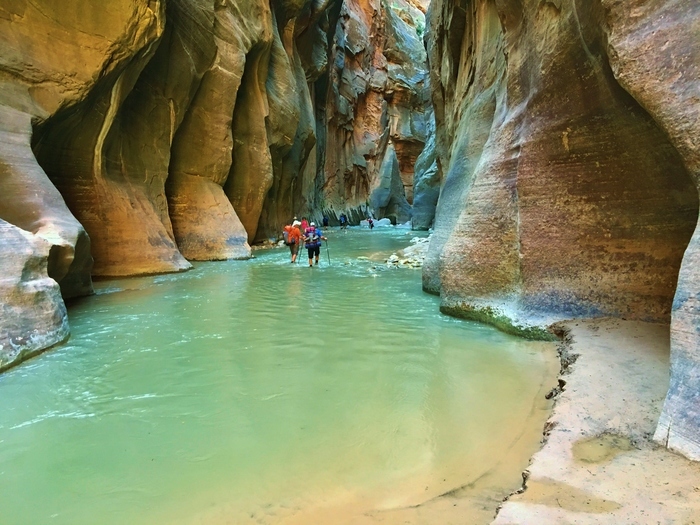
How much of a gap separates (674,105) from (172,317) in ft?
18.4

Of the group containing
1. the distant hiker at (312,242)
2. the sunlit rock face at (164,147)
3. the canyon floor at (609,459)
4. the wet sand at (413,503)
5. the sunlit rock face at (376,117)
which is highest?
the sunlit rock face at (376,117)

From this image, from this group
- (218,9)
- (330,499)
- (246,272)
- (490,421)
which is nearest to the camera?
(330,499)

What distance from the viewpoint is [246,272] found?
10789 mm

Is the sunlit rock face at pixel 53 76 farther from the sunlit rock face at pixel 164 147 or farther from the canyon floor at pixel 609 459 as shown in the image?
the canyon floor at pixel 609 459

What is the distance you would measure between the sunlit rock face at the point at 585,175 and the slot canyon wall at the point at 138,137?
4900 millimetres

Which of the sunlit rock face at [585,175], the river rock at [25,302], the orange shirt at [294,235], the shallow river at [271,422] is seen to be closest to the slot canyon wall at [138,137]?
the river rock at [25,302]

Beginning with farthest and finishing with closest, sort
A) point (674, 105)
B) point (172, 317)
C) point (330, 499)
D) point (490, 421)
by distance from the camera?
1. point (172, 317)
2. point (490, 421)
3. point (674, 105)
4. point (330, 499)

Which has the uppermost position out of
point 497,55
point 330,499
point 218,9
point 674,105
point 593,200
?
point 218,9

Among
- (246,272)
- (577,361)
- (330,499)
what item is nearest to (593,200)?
(577,361)

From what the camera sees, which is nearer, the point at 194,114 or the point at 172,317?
the point at 172,317

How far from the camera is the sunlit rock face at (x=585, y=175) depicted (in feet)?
9.05

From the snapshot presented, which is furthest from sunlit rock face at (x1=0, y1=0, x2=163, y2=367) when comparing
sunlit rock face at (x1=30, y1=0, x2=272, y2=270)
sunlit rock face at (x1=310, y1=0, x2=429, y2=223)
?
sunlit rock face at (x1=310, y1=0, x2=429, y2=223)

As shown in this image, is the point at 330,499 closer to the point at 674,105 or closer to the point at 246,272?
the point at 674,105

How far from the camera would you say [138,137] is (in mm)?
11180
